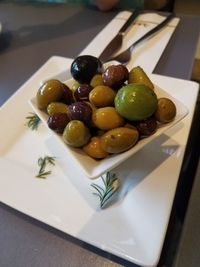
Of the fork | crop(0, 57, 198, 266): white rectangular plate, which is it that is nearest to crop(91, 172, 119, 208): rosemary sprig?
crop(0, 57, 198, 266): white rectangular plate

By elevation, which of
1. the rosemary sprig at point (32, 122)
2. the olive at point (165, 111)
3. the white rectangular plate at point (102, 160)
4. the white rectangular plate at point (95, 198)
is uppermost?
the olive at point (165, 111)

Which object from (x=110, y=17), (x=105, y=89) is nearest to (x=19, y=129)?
(x=105, y=89)

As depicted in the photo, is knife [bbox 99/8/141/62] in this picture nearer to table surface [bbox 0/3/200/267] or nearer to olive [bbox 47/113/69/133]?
table surface [bbox 0/3/200/267]

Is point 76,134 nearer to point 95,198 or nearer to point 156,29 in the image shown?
point 95,198

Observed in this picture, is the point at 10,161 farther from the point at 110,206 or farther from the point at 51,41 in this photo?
the point at 51,41

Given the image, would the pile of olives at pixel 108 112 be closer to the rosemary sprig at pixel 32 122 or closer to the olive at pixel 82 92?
the olive at pixel 82 92

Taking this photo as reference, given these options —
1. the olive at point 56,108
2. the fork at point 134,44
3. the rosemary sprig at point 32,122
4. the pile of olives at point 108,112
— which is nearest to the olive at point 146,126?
the pile of olives at point 108,112

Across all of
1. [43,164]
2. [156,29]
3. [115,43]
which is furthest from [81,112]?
[156,29]
